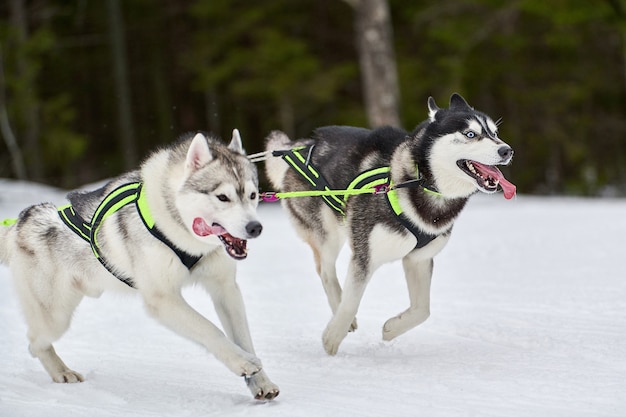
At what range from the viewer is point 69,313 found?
4961 mm

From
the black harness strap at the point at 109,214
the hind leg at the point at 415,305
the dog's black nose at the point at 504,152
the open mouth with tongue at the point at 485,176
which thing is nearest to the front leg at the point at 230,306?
the black harness strap at the point at 109,214

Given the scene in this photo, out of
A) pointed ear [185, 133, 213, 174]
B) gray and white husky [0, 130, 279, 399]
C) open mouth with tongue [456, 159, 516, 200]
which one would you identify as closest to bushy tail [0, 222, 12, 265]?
gray and white husky [0, 130, 279, 399]

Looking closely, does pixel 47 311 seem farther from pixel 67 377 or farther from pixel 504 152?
pixel 504 152

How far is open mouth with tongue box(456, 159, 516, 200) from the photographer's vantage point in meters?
4.84

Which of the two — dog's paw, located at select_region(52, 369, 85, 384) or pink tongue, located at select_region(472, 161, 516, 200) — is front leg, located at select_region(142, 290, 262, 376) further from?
pink tongue, located at select_region(472, 161, 516, 200)

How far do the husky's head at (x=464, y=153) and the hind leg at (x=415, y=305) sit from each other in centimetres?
56

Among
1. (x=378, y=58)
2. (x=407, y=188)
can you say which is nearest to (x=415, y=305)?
(x=407, y=188)

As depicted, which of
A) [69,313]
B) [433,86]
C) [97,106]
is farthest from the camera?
[97,106]

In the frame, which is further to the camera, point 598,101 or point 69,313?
point 598,101

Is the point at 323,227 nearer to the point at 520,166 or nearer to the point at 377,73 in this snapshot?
the point at 377,73

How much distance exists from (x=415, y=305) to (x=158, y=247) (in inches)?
68.9

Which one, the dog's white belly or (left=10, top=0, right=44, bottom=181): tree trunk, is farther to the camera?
(left=10, top=0, right=44, bottom=181): tree trunk

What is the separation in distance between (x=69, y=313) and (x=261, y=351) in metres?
1.23

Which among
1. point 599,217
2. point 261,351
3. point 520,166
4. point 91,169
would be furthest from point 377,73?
point 91,169
